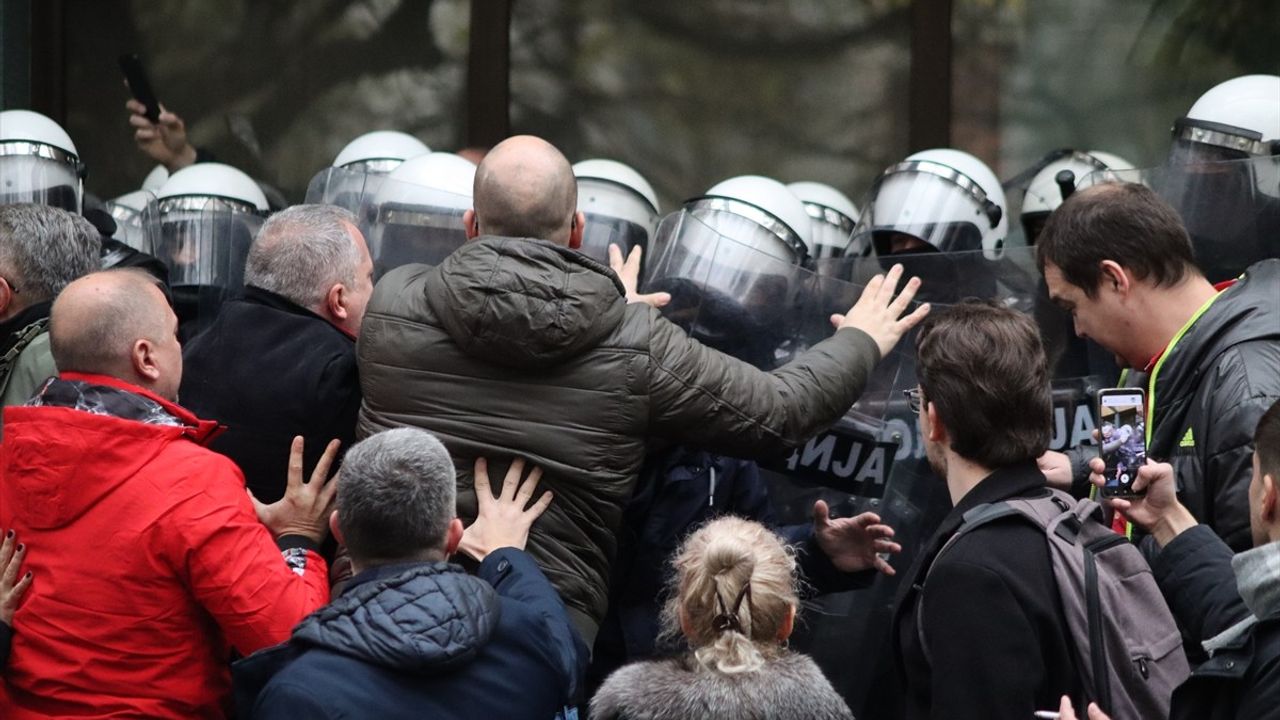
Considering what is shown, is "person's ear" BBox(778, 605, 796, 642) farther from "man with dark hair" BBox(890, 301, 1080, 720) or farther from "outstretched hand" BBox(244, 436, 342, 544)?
"outstretched hand" BBox(244, 436, 342, 544)

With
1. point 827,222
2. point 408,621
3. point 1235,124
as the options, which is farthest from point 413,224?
point 1235,124

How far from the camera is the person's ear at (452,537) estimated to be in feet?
9.52

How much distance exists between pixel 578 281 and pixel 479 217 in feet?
1.04

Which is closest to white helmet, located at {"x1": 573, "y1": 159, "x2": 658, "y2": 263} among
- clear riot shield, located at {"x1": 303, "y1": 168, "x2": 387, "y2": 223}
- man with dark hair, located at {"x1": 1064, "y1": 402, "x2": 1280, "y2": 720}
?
clear riot shield, located at {"x1": 303, "y1": 168, "x2": 387, "y2": 223}

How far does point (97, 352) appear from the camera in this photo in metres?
3.18

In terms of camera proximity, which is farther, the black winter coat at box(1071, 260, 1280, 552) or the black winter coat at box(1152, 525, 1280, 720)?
the black winter coat at box(1071, 260, 1280, 552)

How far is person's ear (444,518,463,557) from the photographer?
9.52 feet

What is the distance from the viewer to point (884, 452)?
4.06 m

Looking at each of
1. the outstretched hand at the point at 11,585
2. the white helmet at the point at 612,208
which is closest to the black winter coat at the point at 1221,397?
the white helmet at the point at 612,208

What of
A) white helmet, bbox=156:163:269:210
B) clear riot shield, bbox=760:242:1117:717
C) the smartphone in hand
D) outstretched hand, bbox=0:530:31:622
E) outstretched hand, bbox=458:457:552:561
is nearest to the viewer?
outstretched hand, bbox=0:530:31:622

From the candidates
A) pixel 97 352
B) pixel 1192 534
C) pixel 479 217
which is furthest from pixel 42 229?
pixel 1192 534

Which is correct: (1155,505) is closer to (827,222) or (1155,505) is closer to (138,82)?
(827,222)

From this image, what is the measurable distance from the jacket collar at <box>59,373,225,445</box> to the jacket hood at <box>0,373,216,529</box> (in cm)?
5

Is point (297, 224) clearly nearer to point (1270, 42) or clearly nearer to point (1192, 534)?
point (1192, 534)
